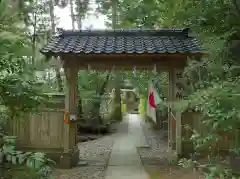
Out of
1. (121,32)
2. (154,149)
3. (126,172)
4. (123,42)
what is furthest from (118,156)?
(121,32)

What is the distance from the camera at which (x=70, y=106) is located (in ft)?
22.3

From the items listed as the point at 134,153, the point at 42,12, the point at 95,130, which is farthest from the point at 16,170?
the point at 95,130

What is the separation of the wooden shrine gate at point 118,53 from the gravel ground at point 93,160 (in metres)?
0.45

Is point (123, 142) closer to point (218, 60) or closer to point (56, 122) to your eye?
point (56, 122)

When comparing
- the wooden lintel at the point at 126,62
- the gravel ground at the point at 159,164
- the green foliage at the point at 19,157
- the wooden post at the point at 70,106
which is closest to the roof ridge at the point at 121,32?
the wooden lintel at the point at 126,62

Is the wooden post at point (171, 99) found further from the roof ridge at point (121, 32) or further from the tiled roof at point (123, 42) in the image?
the roof ridge at point (121, 32)

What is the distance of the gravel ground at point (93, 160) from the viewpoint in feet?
20.1

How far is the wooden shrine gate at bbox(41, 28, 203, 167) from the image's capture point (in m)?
6.38

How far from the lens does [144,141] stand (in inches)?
416

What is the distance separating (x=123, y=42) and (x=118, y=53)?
788mm

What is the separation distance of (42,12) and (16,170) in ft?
30.8

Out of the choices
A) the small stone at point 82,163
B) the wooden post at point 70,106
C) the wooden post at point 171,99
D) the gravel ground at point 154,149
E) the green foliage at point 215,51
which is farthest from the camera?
the gravel ground at point 154,149

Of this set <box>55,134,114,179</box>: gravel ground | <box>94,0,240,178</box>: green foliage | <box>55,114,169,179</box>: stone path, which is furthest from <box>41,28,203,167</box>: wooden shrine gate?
<box>94,0,240,178</box>: green foliage

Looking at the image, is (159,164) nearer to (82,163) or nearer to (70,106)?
(82,163)
